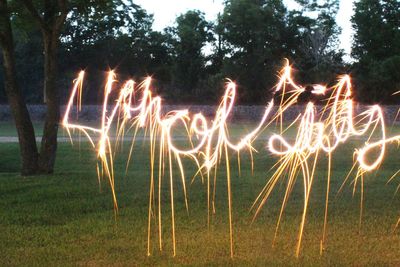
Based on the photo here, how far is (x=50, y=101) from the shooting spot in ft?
48.4

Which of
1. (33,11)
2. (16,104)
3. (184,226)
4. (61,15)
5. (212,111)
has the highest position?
(33,11)

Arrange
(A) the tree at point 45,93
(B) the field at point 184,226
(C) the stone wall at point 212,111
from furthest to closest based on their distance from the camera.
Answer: (C) the stone wall at point 212,111
(A) the tree at point 45,93
(B) the field at point 184,226

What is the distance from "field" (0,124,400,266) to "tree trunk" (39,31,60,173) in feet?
2.32

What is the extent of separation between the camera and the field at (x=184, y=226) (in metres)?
6.97

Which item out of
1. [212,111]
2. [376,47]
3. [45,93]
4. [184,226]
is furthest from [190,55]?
[184,226]

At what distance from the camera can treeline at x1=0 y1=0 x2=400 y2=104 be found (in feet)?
171

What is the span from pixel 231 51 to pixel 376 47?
11.9 metres

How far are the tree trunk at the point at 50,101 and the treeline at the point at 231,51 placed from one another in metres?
36.8

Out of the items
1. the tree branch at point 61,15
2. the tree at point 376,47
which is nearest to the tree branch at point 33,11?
the tree branch at point 61,15

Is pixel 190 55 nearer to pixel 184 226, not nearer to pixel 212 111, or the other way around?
pixel 212 111

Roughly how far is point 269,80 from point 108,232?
46.6m

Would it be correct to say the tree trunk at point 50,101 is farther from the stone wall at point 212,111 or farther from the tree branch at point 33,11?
the stone wall at point 212,111

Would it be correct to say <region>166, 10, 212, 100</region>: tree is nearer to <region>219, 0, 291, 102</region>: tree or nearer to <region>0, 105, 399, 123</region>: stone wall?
<region>219, 0, 291, 102</region>: tree

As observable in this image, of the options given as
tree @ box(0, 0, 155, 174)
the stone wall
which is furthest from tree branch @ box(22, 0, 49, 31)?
the stone wall
